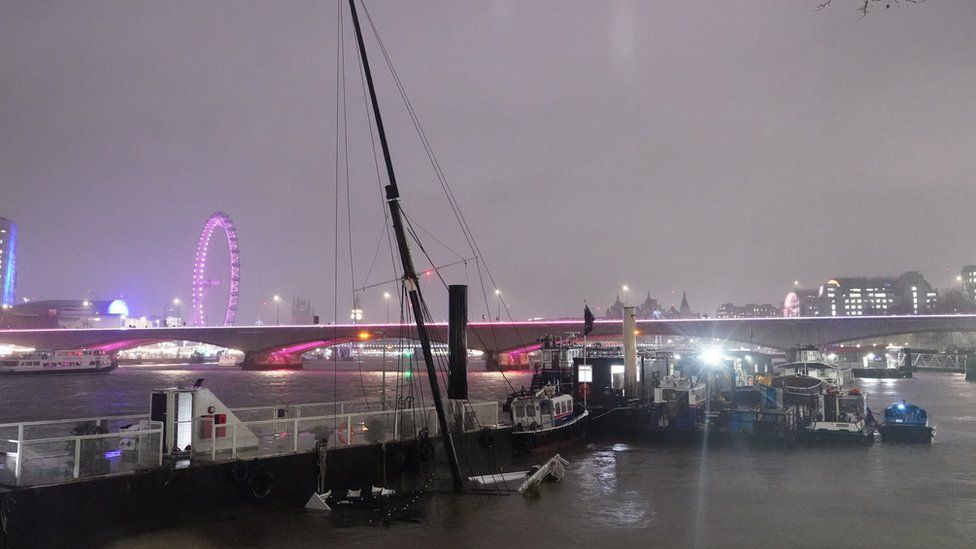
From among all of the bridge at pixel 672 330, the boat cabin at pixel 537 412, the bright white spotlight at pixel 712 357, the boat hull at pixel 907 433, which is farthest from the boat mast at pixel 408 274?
the bridge at pixel 672 330

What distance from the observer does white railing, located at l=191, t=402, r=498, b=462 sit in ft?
68.9

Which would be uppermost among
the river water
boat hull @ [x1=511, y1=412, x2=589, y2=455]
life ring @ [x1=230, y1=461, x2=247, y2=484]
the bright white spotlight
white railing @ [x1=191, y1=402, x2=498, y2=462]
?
the bright white spotlight

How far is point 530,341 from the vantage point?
12444 centimetres

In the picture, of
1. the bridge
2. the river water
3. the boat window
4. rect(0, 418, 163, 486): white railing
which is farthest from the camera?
the bridge

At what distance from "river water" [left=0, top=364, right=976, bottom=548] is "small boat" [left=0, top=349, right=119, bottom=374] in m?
122

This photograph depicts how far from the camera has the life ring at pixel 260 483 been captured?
2080 centimetres

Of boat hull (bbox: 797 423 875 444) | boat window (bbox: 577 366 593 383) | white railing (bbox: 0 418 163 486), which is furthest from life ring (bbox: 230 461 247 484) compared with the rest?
boat hull (bbox: 797 423 875 444)

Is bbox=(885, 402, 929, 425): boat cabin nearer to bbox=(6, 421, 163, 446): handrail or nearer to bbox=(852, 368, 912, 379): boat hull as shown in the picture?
bbox=(6, 421, 163, 446): handrail

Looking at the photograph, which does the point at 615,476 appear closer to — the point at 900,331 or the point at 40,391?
the point at 40,391

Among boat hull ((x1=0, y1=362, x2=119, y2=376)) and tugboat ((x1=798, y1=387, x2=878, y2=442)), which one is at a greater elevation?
boat hull ((x1=0, y1=362, x2=119, y2=376))

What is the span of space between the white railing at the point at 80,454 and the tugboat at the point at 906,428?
38752 millimetres

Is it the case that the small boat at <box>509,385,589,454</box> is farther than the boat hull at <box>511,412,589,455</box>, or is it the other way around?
the small boat at <box>509,385,589,454</box>

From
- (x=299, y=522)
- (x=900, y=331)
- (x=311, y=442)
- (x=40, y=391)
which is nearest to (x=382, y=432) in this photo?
(x=311, y=442)

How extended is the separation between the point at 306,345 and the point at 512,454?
385 ft
